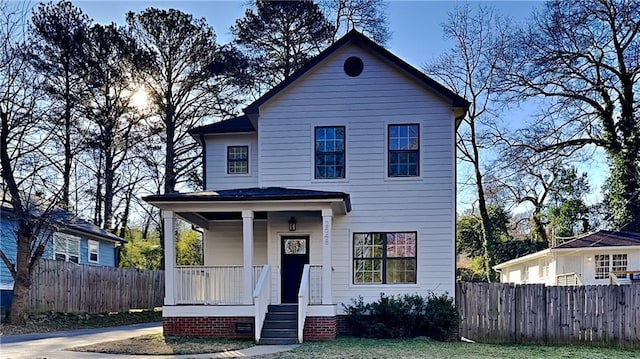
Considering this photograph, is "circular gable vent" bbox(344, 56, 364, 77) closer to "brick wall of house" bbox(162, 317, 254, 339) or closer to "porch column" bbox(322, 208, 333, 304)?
"porch column" bbox(322, 208, 333, 304)

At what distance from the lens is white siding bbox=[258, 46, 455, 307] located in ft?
47.9

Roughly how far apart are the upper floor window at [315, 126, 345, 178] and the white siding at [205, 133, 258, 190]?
2.40m

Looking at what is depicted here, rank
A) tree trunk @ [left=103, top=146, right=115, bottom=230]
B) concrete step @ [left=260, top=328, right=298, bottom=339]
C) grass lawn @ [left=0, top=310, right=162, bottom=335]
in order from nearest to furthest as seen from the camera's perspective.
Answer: concrete step @ [left=260, top=328, right=298, bottom=339] < grass lawn @ [left=0, top=310, right=162, bottom=335] < tree trunk @ [left=103, top=146, right=115, bottom=230]

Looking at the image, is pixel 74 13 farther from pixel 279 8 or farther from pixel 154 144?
pixel 279 8

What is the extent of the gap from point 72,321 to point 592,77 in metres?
22.4

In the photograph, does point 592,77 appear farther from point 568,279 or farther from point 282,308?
point 282,308

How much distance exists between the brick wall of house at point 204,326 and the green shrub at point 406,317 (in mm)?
2826

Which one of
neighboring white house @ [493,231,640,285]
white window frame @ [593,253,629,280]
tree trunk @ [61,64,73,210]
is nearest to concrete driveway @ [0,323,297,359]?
tree trunk @ [61,64,73,210]

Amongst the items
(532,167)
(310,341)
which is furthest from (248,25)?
(310,341)

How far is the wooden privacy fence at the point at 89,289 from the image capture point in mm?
17812

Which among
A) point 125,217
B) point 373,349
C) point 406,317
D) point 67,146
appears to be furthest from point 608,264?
point 125,217

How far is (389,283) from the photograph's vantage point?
47.9 ft

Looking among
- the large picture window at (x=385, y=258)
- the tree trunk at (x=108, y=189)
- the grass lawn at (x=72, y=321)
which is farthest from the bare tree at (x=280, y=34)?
the large picture window at (x=385, y=258)

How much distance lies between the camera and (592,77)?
24.3 metres
